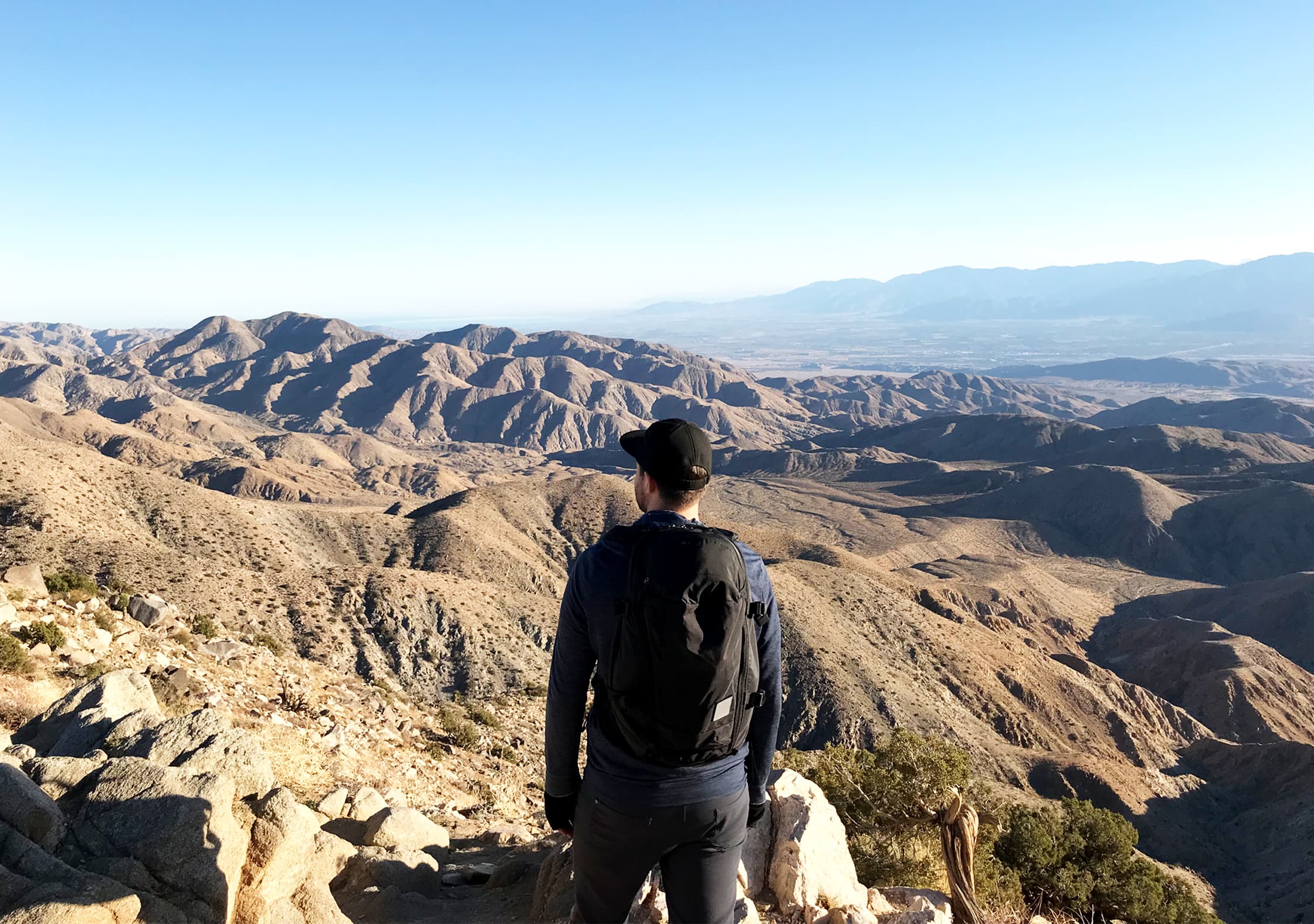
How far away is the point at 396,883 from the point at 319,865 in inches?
41.5

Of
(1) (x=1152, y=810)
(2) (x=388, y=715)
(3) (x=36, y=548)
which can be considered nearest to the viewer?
(2) (x=388, y=715)

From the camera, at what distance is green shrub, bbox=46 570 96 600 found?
15375mm

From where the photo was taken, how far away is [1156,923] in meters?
18.0

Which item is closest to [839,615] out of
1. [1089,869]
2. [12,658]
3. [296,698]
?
[1089,869]

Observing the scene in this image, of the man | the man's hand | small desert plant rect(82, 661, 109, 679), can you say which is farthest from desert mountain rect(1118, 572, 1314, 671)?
small desert plant rect(82, 661, 109, 679)

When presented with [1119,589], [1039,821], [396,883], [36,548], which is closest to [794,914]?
[396,883]

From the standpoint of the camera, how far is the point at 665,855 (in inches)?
139

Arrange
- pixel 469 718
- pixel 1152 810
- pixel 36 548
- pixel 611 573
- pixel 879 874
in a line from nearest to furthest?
pixel 611 573 < pixel 879 874 < pixel 469 718 < pixel 36 548 < pixel 1152 810

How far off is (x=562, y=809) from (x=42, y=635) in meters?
12.5

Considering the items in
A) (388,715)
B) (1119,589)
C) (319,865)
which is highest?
(319,865)

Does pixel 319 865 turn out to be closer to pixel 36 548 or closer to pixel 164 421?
pixel 36 548

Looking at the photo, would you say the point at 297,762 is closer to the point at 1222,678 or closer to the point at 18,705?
the point at 18,705

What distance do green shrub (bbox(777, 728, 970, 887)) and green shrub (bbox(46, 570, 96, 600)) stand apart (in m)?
16.2

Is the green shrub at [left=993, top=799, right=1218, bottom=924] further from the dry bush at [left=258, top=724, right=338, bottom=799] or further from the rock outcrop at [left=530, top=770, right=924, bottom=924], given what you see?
the dry bush at [left=258, top=724, right=338, bottom=799]
